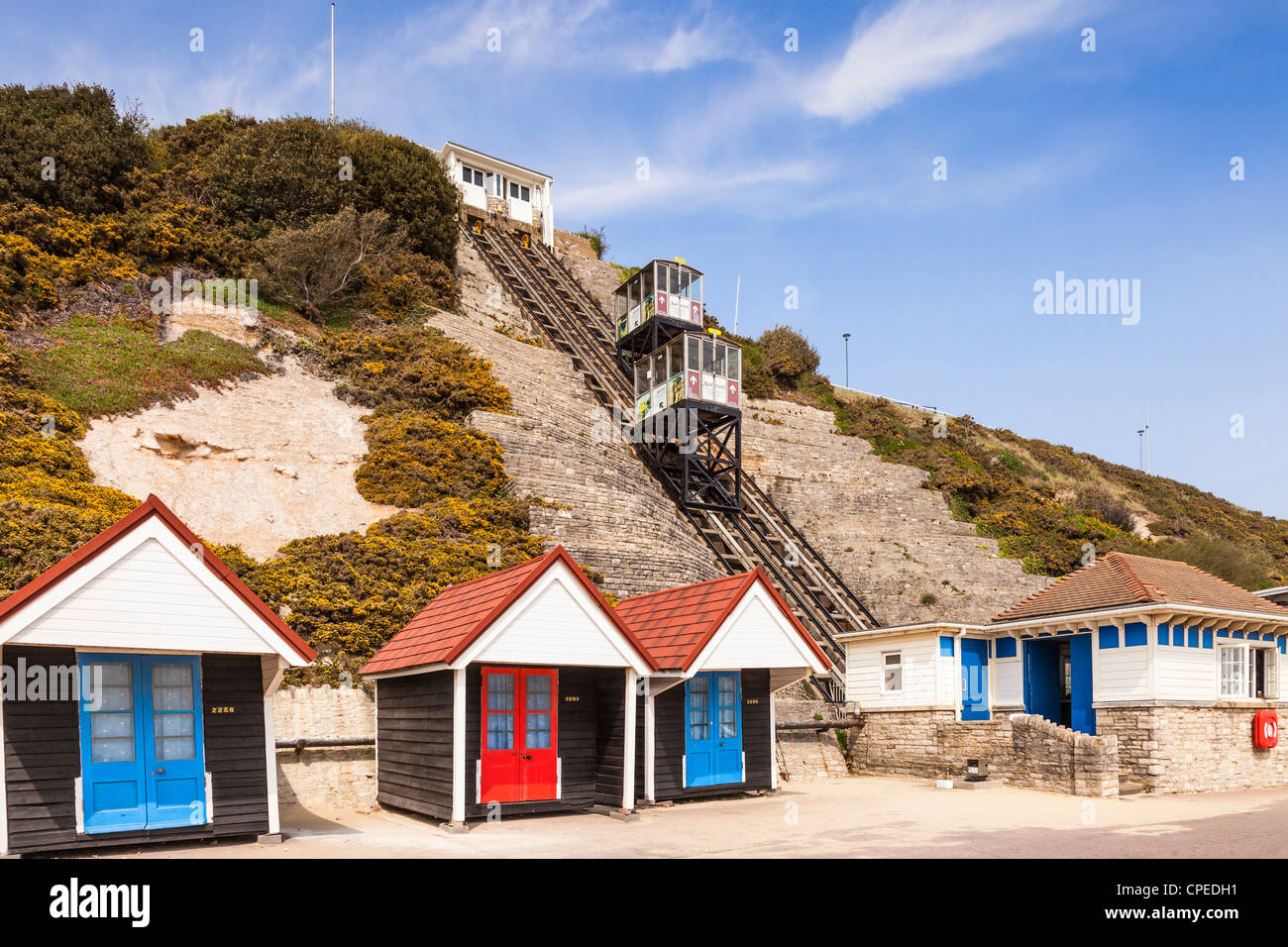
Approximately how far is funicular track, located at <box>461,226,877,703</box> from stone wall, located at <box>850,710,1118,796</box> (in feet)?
6.08

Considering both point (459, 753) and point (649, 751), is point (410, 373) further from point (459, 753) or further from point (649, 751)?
point (459, 753)

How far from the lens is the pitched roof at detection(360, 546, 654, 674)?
46.1 ft

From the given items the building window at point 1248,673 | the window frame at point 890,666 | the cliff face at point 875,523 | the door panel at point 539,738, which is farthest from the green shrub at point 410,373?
the building window at point 1248,673

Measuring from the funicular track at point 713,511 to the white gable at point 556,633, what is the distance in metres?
8.84

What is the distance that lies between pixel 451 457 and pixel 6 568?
11856 mm

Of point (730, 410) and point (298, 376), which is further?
point (730, 410)

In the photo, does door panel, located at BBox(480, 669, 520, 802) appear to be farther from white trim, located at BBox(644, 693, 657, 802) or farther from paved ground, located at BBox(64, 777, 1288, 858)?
white trim, located at BBox(644, 693, 657, 802)

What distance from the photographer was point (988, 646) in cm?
2241

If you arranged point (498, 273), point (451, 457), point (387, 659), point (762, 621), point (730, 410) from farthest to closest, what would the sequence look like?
point (498, 273) < point (730, 410) < point (451, 457) < point (762, 621) < point (387, 659)

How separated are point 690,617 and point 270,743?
753 cm

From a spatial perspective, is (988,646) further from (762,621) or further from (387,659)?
(387,659)

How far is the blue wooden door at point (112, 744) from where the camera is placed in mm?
11320

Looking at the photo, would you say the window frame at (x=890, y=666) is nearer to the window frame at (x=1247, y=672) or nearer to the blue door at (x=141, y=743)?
the window frame at (x=1247, y=672)
